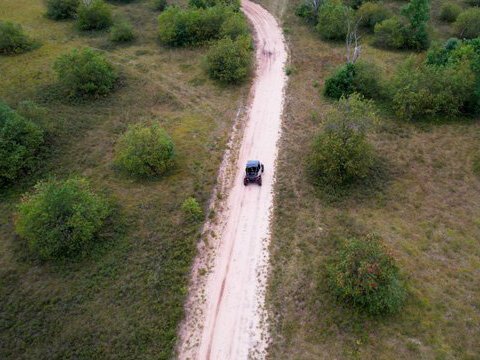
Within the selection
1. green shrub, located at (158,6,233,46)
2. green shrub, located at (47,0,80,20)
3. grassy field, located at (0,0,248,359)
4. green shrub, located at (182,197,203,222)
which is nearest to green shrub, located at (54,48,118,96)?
grassy field, located at (0,0,248,359)

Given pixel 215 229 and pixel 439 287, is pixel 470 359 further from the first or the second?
pixel 215 229

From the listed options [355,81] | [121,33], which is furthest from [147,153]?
[121,33]

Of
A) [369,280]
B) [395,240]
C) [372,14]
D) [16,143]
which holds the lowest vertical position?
[395,240]

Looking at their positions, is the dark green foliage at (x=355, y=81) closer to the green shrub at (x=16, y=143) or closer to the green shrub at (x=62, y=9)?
the green shrub at (x=16, y=143)

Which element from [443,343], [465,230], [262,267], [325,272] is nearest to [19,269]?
[262,267]

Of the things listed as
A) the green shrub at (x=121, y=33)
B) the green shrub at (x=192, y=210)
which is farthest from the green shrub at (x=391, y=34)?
the green shrub at (x=192, y=210)

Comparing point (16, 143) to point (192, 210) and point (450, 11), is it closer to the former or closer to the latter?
point (192, 210)
